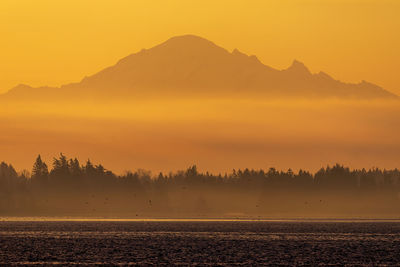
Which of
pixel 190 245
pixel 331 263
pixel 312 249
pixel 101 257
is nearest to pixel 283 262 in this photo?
pixel 331 263

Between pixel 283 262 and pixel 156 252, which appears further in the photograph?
pixel 156 252

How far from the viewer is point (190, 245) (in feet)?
630

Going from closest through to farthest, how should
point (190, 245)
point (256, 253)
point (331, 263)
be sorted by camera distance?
point (331, 263), point (256, 253), point (190, 245)

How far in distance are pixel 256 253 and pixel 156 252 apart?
15.2 metres

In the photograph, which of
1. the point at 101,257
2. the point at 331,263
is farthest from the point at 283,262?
the point at 101,257

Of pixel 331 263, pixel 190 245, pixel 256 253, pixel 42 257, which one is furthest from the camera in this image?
pixel 190 245

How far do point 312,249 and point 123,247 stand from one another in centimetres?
3161

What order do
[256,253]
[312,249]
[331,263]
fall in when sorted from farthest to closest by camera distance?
[312,249] → [256,253] → [331,263]

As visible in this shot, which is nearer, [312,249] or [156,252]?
[156,252]

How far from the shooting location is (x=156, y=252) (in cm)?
16162

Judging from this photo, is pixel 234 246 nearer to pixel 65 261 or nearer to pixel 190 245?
pixel 190 245

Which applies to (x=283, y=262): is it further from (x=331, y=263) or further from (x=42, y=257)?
(x=42, y=257)

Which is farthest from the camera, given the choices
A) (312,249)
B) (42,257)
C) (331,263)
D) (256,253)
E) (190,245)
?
(190,245)

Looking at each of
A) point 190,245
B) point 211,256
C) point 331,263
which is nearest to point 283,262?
point 331,263
